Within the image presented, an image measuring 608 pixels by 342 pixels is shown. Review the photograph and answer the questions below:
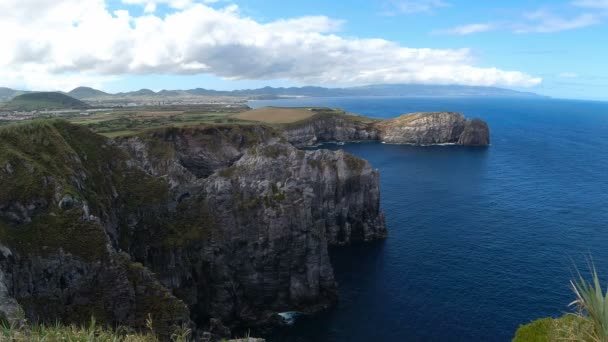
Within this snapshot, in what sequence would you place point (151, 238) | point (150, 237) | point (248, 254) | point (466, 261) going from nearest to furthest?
point (151, 238) < point (150, 237) < point (248, 254) < point (466, 261)

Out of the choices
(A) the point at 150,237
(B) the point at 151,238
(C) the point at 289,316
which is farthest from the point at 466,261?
(A) the point at 150,237

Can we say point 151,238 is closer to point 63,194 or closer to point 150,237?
point 150,237

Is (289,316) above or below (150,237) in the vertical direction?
below

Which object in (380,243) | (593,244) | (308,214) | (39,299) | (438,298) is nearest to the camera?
(39,299)

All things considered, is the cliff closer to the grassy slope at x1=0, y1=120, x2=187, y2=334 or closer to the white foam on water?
the grassy slope at x1=0, y1=120, x2=187, y2=334

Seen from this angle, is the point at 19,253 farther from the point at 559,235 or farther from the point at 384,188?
the point at 384,188

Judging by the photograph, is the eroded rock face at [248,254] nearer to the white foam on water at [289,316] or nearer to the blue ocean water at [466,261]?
the white foam on water at [289,316]

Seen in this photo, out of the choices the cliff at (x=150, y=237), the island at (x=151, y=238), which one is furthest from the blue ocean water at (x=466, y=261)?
the cliff at (x=150, y=237)

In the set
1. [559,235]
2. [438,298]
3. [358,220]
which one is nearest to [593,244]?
[559,235]
